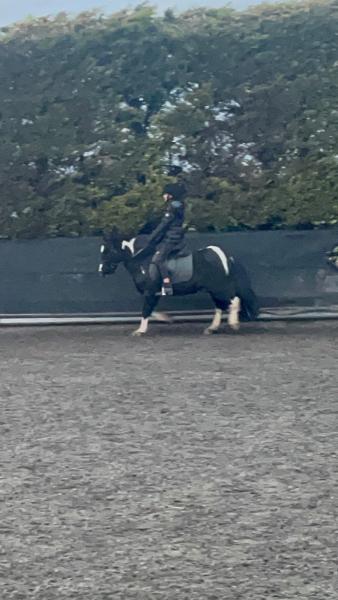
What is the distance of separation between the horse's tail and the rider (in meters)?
0.87

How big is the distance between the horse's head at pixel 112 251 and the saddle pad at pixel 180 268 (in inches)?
32.1

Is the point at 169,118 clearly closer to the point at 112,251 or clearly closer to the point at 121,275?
the point at 121,275

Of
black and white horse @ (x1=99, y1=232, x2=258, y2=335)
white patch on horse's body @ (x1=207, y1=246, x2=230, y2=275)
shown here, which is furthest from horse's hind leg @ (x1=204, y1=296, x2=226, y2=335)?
white patch on horse's body @ (x1=207, y1=246, x2=230, y2=275)

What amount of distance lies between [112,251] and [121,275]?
1655 millimetres

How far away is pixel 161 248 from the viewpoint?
1484 cm

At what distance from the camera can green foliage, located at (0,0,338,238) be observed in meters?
17.0

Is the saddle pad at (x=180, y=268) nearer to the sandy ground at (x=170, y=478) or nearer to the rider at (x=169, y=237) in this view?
the rider at (x=169, y=237)

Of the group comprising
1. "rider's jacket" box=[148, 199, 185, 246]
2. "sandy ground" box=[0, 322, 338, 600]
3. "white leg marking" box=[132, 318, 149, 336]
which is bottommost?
"sandy ground" box=[0, 322, 338, 600]

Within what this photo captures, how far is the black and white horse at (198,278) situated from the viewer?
1486cm

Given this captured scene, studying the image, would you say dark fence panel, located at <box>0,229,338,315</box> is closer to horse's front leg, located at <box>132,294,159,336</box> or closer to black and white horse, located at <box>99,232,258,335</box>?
black and white horse, located at <box>99,232,258,335</box>

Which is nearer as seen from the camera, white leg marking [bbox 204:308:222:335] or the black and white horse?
white leg marking [bbox 204:308:222:335]

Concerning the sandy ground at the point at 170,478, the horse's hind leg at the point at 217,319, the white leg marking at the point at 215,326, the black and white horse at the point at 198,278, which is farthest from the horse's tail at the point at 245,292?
the sandy ground at the point at 170,478

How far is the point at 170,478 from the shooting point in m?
6.78

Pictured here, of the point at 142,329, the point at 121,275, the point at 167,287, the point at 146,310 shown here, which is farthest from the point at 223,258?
the point at 121,275
